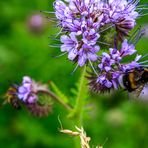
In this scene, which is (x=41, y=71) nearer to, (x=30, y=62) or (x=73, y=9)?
(x=30, y=62)

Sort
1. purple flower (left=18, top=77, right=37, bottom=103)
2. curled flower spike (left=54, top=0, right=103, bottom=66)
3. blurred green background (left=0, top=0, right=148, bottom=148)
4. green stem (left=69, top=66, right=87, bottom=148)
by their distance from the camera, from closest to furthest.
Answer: curled flower spike (left=54, top=0, right=103, bottom=66) < green stem (left=69, top=66, right=87, bottom=148) < purple flower (left=18, top=77, right=37, bottom=103) < blurred green background (left=0, top=0, right=148, bottom=148)

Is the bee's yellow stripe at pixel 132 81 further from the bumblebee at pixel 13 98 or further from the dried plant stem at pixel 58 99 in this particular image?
the bumblebee at pixel 13 98

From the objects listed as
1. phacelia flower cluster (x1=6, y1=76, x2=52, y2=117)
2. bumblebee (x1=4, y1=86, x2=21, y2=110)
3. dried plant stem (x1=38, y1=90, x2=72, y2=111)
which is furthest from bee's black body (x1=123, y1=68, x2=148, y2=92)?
bumblebee (x1=4, y1=86, x2=21, y2=110)

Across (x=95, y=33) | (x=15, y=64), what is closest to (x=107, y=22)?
(x=95, y=33)

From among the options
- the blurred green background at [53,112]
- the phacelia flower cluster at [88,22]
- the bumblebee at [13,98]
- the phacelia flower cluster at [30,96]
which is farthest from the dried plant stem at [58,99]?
the blurred green background at [53,112]

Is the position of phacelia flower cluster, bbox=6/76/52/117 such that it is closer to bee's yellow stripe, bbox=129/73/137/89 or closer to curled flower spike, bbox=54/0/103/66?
curled flower spike, bbox=54/0/103/66

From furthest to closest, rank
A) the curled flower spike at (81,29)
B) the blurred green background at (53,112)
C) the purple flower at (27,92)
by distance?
the blurred green background at (53,112), the purple flower at (27,92), the curled flower spike at (81,29)
